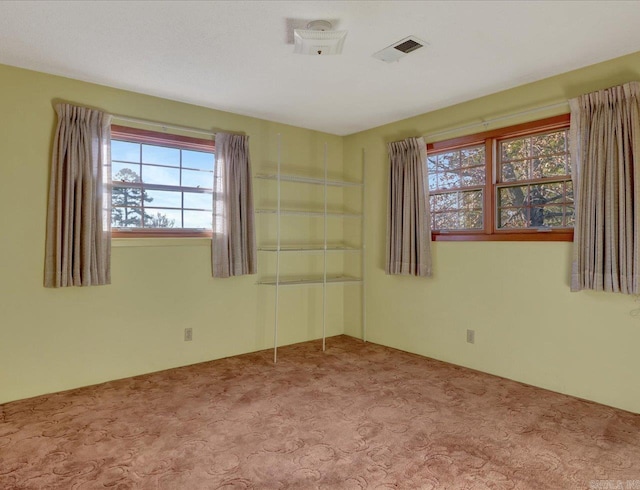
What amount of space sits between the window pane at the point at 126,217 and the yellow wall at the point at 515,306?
8.30 ft

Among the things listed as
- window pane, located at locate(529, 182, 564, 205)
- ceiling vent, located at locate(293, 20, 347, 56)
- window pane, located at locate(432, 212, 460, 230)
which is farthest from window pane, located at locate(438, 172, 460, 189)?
ceiling vent, located at locate(293, 20, 347, 56)

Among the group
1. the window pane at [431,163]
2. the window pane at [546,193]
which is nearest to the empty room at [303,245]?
the window pane at [546,193]

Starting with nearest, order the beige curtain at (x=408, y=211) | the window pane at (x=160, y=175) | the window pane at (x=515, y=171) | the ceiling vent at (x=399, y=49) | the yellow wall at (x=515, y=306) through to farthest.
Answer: the ceiling vent at (x=399, y=49) < the yellow wall at (x=515, y=306) < the window pane at (x=515, y=171) < the window pane at (x=160, y=175) < the beige curtain at (x=408, y=211)

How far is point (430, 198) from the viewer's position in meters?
4.04

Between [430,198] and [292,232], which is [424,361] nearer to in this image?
[430,198]

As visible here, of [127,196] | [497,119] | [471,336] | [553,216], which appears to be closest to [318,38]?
[497,119]

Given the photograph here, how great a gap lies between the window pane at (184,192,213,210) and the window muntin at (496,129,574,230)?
273 centimetres

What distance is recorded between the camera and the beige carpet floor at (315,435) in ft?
6.50

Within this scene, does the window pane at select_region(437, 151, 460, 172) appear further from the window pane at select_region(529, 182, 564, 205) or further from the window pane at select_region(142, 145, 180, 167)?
the window pane at select_region(142, 145, 180, 167)

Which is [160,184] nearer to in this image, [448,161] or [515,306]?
[448,161]

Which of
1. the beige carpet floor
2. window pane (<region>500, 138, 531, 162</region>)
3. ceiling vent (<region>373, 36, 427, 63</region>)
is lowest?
the beige carpet floor

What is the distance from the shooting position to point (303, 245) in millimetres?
4613

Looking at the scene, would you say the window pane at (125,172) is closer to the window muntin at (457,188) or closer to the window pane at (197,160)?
the window pane at (197,160)

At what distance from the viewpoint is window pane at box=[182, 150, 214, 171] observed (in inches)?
149
